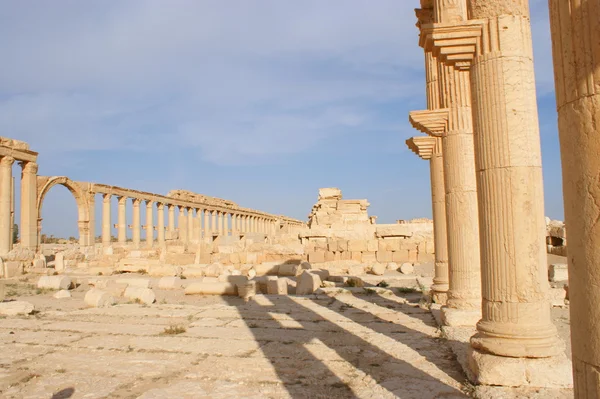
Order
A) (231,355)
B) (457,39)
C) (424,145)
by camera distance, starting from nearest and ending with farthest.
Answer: (457,39) < (231,355) < (424,145)

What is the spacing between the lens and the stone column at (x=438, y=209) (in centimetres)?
961

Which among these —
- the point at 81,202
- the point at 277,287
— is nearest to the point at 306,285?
the point at 277,287

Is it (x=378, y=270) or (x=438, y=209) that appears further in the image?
(x=378, y=270)

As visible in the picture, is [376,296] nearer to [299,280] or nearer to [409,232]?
[299,280]

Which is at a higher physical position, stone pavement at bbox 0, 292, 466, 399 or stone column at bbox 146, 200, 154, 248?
stone column at bbox 146, 200, 154, 248

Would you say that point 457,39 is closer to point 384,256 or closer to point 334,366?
point 334,366

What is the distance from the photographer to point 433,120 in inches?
305

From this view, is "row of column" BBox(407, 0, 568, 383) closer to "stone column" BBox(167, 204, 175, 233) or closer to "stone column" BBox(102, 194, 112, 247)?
"stone column" BBox(102, 194, 112, 247)

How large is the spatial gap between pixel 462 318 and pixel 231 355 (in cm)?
354

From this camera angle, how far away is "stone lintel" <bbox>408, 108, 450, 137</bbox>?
7.74 metres

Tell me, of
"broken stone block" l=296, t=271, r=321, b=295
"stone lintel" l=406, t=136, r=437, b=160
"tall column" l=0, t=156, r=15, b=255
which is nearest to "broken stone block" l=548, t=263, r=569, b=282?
"stone lintel" l=406, t=136, r=437, b=160

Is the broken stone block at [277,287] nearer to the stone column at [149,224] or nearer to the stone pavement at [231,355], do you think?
the stone pavement at [231,355]

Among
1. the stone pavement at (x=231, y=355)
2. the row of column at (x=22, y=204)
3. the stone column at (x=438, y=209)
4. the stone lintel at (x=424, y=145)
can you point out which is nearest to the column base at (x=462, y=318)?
the stone pavement at (x=231, y=355)

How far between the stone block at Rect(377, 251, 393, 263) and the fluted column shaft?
15.9 meters
